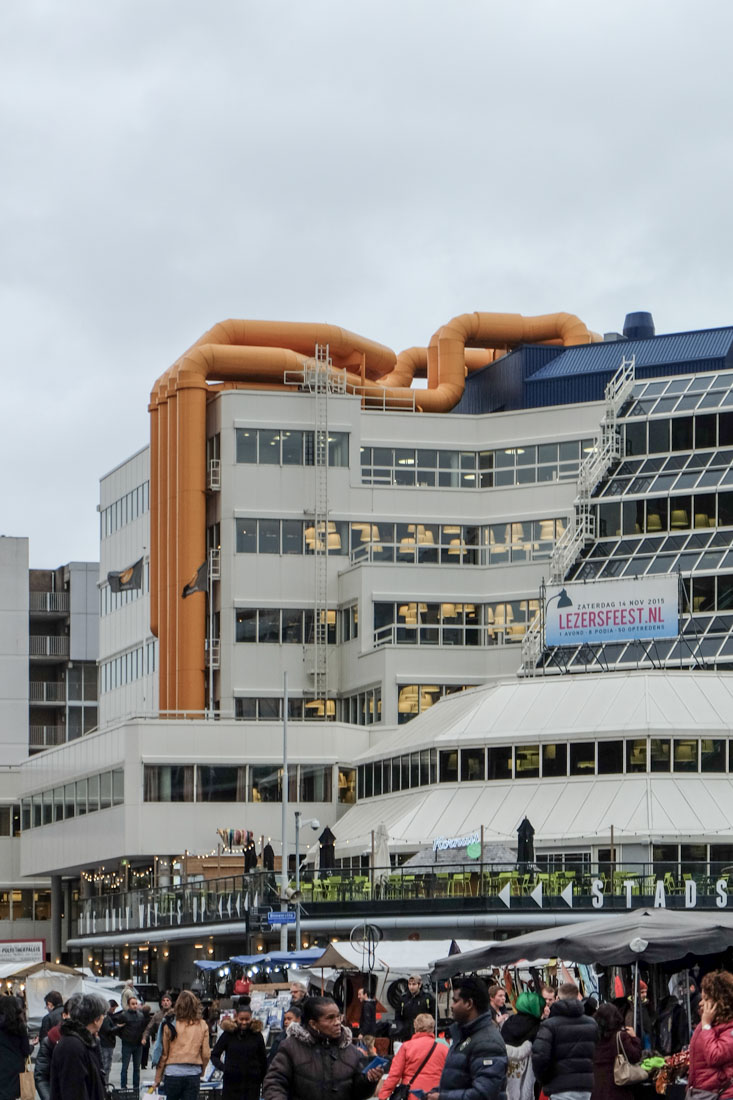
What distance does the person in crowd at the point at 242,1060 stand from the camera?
21016 mm

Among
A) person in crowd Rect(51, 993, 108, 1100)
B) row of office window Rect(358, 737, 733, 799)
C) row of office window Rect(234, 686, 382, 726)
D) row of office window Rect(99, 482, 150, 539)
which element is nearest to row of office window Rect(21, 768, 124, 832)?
row of office window Rect(234, 686, 382, 726)

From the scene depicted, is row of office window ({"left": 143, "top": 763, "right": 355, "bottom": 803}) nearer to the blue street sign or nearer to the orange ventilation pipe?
the orange ventilation pipe

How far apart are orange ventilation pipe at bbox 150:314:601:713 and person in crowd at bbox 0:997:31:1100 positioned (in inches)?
2679

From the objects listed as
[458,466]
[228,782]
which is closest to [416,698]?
[228,782]

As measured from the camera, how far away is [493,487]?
3519 inches

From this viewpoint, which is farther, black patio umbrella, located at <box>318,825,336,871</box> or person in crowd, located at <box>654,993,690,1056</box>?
black patio umbrella, located at <box>318,825,336,871</box>

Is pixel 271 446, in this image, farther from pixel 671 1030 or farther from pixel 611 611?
pixel 671 1030

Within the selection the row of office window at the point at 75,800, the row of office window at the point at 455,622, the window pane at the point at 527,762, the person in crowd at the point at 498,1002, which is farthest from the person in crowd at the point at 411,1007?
the row of office window at the point at 455,622

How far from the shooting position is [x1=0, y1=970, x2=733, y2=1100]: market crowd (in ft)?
41.0

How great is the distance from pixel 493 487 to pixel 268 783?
657 inches

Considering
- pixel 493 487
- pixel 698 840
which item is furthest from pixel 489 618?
pixel 698 840

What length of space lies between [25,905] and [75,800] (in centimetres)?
1418

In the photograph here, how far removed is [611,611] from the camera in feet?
251

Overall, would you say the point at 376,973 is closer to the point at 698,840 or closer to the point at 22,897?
the point at 698,840
